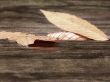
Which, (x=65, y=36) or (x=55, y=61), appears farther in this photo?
(x=65, y=36)

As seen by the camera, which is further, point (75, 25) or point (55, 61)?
point (75, 25)

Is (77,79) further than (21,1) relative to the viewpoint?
No

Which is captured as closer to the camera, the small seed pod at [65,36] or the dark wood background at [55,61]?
the dark wood background at [55,61]

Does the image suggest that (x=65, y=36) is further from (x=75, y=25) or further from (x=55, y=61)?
(x=55, y=61)

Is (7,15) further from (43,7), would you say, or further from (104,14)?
(104,14)

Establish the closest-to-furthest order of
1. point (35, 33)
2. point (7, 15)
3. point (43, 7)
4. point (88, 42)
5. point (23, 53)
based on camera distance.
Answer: point (23, 53), point (88, 42), point (35, 33), point (7, 15), point (43, 7)

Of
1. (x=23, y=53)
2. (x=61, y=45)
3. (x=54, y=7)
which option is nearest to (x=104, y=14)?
(x=54, y=7)

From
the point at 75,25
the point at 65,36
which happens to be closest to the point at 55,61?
the point at 65,36

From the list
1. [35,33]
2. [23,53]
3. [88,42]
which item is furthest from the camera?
[35,33]
